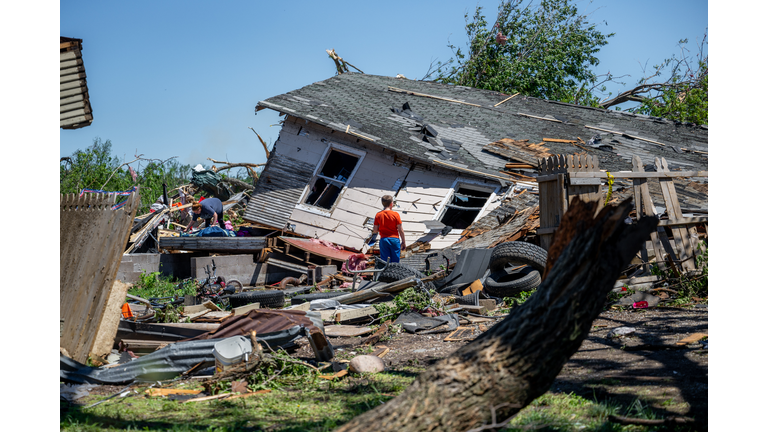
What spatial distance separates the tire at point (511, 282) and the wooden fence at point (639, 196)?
0.76 meters

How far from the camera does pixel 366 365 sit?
5.02 metres

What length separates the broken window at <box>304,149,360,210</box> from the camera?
48.9ft

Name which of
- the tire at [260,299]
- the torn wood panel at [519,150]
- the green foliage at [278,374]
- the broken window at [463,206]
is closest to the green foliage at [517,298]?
the tire at [260,299]

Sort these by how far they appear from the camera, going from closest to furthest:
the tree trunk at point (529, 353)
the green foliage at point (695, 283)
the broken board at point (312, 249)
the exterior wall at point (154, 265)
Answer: the tree trunk at point (529, 353)
the green foliage at point (695, 283)
the exterior wall at point (154, 265)
the broken board at point (312, 249)

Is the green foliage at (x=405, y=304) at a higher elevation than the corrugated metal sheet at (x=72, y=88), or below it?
below

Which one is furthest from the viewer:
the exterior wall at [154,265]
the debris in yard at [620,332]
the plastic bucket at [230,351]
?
the exterior wall at [154,265]

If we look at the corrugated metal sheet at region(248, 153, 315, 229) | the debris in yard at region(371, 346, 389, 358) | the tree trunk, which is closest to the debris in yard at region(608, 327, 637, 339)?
the debris in yard at region(371, 346, 389, 358)

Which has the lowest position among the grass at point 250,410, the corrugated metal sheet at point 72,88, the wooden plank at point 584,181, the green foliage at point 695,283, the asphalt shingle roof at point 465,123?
the grass at point 250,410

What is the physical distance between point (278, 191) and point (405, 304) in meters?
7.99

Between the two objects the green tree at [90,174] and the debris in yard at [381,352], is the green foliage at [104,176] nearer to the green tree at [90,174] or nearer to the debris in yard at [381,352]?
the green tree at [90,174]

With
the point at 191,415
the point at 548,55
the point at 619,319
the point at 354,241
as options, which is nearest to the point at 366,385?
the point at 191,415

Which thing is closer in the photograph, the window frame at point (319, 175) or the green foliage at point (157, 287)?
the green foliage at point (157, 287)

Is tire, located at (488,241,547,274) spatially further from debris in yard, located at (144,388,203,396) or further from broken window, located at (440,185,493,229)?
broken window, located at (440,185,493,229)

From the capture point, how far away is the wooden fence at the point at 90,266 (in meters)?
5.13
